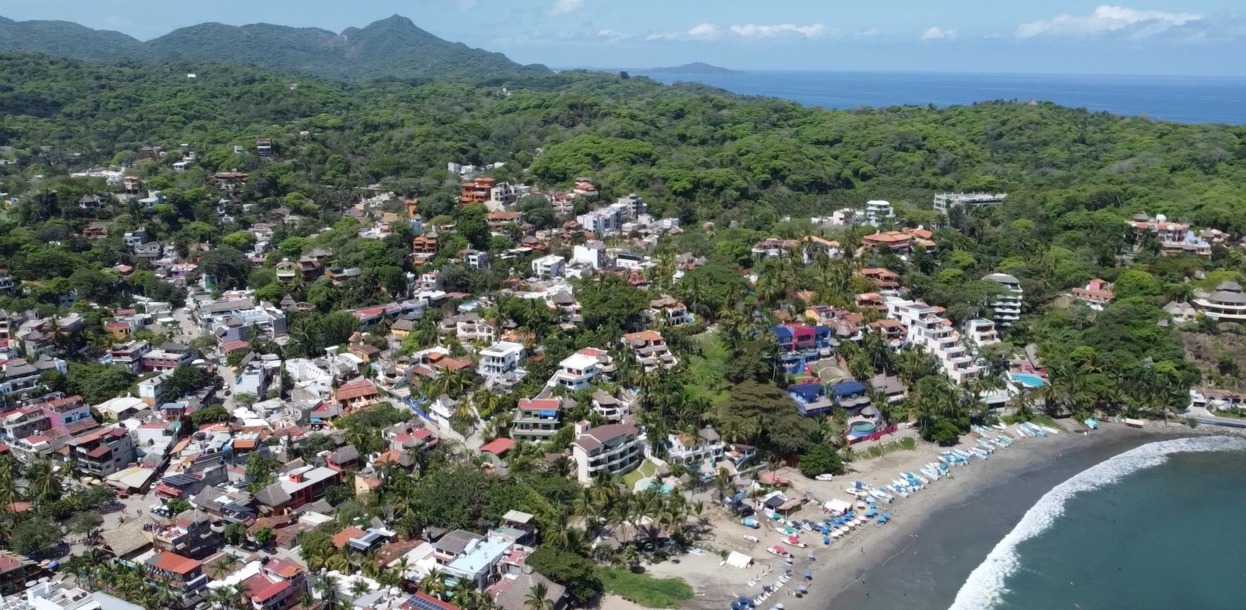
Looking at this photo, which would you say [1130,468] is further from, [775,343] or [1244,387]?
[775,343]

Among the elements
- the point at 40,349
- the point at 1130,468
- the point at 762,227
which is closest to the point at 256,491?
the point at 40,349

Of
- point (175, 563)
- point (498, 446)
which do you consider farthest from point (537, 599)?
point (175, 563)

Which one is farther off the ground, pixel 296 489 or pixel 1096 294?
pixel 1096 294

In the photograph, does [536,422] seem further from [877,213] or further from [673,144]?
[673,144]

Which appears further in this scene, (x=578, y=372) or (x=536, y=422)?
(x=578, y=372)

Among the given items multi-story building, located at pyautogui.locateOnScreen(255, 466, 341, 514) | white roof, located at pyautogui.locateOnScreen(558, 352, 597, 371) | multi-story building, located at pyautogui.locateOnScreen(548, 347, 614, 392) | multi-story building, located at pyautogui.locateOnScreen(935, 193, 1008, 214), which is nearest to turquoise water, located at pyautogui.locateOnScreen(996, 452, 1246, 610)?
multi-story building, located at pyautogui.locateOnScreen(548, 347, 614, 392)

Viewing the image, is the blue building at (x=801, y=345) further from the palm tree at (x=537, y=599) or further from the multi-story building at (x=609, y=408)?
the palm tree at (x=537, y=599)
